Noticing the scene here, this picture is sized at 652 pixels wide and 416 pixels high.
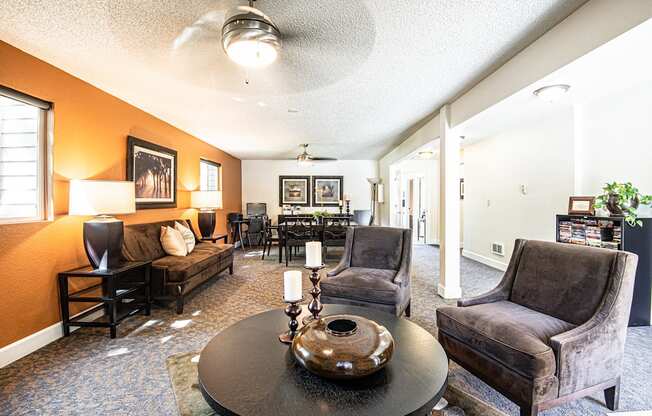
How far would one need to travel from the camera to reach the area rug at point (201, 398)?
151 centimetres

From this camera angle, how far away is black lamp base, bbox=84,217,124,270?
254 cm

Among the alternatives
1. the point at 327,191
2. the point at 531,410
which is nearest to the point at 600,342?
the point at 531,410

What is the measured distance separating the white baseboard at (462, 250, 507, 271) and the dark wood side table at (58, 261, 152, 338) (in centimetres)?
528

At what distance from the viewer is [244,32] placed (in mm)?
1604

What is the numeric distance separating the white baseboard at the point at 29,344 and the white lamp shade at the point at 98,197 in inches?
40.6

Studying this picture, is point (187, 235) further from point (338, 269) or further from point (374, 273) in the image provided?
point (374, 273)

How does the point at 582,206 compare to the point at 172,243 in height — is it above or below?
above

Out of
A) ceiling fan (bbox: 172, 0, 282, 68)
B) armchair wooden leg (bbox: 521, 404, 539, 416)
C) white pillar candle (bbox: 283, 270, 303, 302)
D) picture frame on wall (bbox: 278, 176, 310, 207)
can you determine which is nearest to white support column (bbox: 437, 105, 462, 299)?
armchair wooden leg (bbox: 521, 404, 539, 416)

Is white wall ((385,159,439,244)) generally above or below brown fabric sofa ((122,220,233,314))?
above

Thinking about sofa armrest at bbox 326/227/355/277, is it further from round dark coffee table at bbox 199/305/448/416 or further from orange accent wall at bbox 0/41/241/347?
orange accent wall at bbox 0/41/241/347

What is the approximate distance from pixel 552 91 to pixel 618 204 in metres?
1.28

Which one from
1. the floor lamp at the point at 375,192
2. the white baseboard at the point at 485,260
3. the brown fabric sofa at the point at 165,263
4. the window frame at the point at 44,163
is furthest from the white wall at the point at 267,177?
the window frame at the point at 44,163

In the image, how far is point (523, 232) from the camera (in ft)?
14.5

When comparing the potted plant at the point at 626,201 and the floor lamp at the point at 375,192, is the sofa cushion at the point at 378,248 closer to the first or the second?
the potted plant at the point at 626,201
